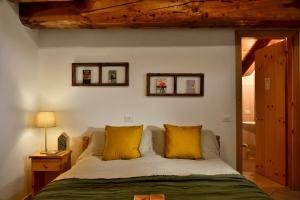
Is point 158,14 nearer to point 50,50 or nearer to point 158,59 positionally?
point 158,59

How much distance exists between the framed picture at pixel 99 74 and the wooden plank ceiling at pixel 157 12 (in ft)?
1.99

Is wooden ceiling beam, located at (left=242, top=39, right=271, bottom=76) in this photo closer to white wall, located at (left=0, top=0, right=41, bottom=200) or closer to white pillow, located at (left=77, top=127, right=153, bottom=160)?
white pillow, located at (left=77, top=127, right=153, bottom=160)

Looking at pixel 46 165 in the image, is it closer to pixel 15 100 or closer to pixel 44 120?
pixel 44 120

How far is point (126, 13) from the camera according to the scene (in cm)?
329

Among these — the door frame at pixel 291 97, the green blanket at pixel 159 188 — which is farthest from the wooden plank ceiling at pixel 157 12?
the green blanket at pixel 159 188

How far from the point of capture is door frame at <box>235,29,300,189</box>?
12.6 ft

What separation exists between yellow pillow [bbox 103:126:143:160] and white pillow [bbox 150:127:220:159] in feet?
1.01

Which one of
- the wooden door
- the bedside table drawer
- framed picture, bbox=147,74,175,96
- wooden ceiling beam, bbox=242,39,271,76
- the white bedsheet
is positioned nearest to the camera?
the white bedsheet

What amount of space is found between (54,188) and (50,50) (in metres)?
2.35

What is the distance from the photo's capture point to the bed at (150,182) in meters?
1.98

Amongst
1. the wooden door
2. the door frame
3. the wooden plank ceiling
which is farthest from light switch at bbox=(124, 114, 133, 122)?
the wooden door

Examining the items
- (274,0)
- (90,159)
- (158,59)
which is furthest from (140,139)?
(274,0)

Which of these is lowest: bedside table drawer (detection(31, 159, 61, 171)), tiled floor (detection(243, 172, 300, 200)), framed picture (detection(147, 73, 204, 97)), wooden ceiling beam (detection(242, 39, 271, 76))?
tiled floor (detection(243, 172, 300, 200))

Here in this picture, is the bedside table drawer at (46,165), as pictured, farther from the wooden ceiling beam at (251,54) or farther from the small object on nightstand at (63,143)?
the wooden ceiling beam at (251,54)
